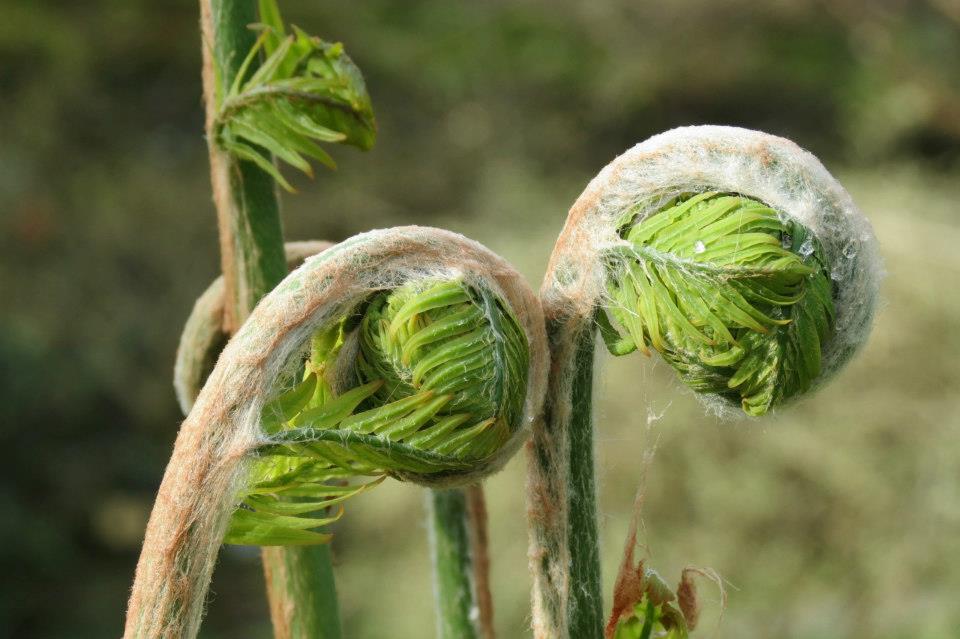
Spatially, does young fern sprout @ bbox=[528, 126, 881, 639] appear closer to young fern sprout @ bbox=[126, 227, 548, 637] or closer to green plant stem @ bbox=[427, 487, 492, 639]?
young fern sprout @ bbox=[126, 227, 548, 637]

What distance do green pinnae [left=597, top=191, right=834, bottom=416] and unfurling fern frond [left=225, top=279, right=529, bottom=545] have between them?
0.06 m

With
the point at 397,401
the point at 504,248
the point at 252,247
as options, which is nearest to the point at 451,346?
the point at 397,401

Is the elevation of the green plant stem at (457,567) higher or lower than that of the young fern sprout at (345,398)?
lower

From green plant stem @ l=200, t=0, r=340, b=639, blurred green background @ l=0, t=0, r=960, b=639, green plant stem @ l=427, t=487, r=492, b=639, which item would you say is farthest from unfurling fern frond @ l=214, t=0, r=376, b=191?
blurred green background @ l=0, t=0, r=960, b=639

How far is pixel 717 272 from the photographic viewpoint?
0.47 meters

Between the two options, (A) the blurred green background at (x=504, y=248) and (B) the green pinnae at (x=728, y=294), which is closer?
(B) the green pinnae at (x=728, y=294)

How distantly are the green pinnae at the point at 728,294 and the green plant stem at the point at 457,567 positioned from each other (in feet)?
0.77

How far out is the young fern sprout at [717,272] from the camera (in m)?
0.47

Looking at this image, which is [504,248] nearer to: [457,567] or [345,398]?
[457,567]

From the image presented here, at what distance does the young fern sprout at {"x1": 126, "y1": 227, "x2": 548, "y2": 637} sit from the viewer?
1.40ft

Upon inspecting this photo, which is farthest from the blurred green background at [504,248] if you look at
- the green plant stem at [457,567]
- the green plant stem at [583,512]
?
the green plant stem at [583,512]

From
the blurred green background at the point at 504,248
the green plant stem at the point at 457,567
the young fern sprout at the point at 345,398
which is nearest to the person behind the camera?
the young fern sprout at the point at 345,398

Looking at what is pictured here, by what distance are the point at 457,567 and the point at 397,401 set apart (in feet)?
0.86

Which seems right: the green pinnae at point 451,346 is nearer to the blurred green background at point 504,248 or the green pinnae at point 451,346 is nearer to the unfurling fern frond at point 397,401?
the unfurling fern frond at point 397,401
